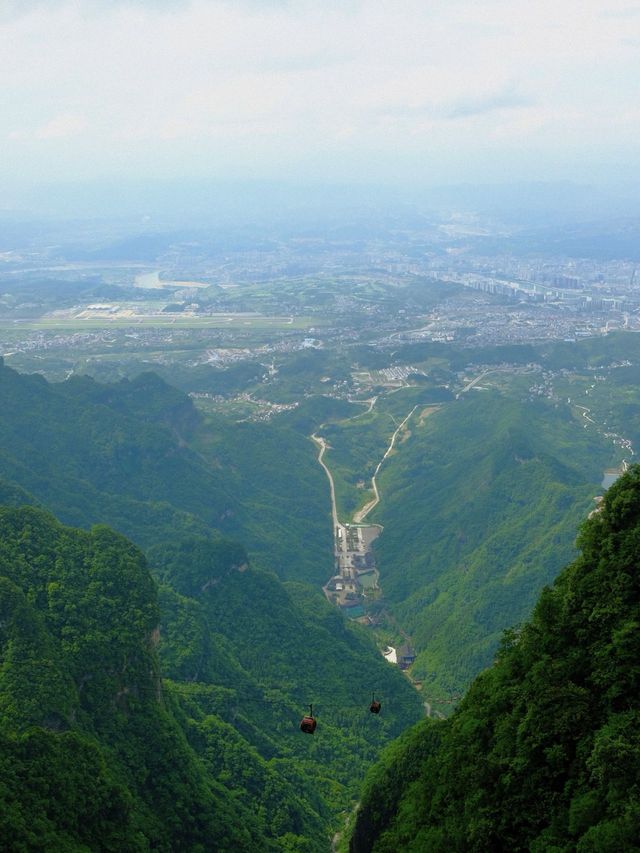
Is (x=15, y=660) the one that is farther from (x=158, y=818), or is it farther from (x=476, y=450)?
(x=476, y=450)

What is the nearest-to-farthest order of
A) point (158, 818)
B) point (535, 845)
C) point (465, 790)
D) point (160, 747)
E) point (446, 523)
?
point (535, 845)
point (465, 790)
point (158, 818)
point (160, 747)
point (446, 523)

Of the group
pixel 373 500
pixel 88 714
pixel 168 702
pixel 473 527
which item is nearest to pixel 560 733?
pixel 88 714

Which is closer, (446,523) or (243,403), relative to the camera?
(446,523)

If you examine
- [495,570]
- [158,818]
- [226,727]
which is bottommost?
[495,570]

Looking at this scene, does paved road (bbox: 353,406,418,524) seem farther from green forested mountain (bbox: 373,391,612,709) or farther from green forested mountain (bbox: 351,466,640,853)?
green forested mountain (bbox: 351,466,640,853)

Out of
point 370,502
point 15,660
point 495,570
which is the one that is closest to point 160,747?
point 15,660

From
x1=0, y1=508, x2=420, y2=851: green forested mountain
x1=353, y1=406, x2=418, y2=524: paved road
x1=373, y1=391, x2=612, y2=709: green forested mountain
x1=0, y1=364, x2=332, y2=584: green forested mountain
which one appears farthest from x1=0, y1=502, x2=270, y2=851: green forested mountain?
x1=353, y1=406, x2=418, y2=524: paved road

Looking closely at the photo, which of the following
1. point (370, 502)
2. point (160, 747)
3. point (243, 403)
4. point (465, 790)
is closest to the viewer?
point (465, 790)
